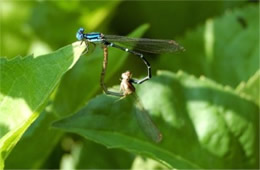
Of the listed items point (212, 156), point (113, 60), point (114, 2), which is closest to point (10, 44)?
point (114, 2)

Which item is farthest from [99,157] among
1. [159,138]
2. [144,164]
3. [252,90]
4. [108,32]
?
[108,32]

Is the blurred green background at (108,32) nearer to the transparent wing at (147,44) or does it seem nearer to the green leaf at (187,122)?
the transparent wing at (147,44)

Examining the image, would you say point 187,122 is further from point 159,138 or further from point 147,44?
point 147,44

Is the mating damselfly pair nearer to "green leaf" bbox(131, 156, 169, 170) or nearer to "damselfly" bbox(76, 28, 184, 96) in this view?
"damselfly" bbox(76, 28, 184, 96)

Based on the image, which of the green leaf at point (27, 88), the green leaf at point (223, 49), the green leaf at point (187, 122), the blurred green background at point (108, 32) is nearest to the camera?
the green leaf at point (27, 88)

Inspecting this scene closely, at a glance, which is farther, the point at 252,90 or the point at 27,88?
the point at 252,90

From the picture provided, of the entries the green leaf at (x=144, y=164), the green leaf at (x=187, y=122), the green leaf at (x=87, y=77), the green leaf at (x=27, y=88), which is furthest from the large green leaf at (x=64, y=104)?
the green leaf at (x=27, y=88)
